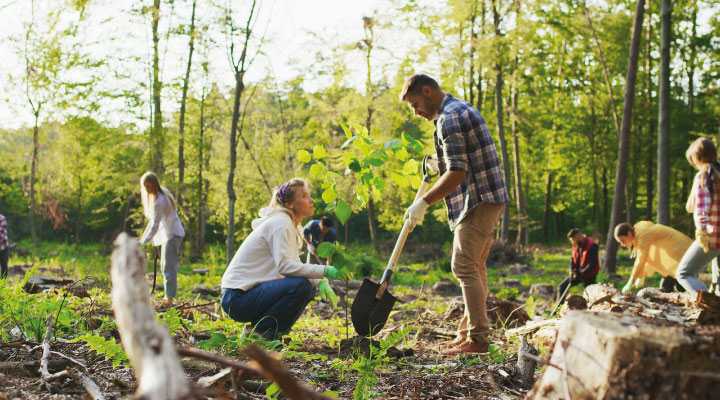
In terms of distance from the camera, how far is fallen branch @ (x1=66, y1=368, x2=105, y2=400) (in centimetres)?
198

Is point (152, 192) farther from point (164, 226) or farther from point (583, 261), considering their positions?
point (583, 261)

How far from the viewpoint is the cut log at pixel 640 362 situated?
4.20ft

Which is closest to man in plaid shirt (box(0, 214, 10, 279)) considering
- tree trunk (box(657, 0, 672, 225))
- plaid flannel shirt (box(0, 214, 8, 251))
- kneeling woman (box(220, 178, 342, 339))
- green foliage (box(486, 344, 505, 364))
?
plaid flannel shirt (box(0, 214, 8, 251))

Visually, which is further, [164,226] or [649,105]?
[649,105]

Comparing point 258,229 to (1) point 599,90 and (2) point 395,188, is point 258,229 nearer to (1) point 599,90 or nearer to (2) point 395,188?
(2) point 395,188

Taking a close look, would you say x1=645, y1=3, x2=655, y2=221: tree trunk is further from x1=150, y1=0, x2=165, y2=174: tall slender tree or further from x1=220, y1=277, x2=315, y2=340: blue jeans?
x1=220, y1=277, x2=315, y2=340: blue jeans

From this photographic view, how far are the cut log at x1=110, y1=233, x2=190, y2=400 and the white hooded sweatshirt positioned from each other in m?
2.63

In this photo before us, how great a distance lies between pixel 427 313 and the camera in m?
5.61

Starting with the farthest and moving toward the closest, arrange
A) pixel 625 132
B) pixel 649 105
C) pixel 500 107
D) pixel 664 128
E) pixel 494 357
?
pixel 649 105 → pixel 500 107 → pixel 625 132 → pixel 664 128 → pixel 494 357

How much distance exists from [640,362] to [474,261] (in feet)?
8.39

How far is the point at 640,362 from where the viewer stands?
1304mm

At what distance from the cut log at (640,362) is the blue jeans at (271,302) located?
8.30 ft

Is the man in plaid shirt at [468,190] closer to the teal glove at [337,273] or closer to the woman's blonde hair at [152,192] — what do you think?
the teal glove at [337,273]

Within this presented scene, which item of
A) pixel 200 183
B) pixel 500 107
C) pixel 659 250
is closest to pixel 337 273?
pixel 659 250
